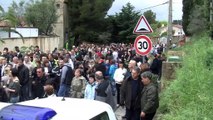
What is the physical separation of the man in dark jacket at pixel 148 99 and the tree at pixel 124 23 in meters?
53.0

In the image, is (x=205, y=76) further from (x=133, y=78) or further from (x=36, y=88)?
(x=36, y=88)

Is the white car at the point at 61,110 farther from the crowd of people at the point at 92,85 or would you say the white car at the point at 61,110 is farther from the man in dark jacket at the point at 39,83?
the man in dark jacket at the point at 39,83

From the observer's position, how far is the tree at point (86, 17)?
2267 inches

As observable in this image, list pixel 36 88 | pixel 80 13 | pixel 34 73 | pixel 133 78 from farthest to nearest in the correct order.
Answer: pixel 80 13
pixel 34 73
pixel 36 88
pixel 133 78

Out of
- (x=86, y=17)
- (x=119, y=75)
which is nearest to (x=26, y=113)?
(x=119, y=75)

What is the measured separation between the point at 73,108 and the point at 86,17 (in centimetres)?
5292

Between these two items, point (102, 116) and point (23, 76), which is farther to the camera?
point (23, 76)

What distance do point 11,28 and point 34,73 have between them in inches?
294

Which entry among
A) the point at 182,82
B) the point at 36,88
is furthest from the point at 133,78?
the point at 36,88

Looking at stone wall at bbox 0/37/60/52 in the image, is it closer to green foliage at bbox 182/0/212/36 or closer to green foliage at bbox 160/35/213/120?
green foliage at bbox 182/0/212/36

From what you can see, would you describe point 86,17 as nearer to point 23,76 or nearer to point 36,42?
point 36,42

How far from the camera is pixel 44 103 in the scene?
523 centimetres

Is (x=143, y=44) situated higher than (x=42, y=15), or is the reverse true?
(x=42, y=15)

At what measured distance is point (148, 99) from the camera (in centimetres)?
844
